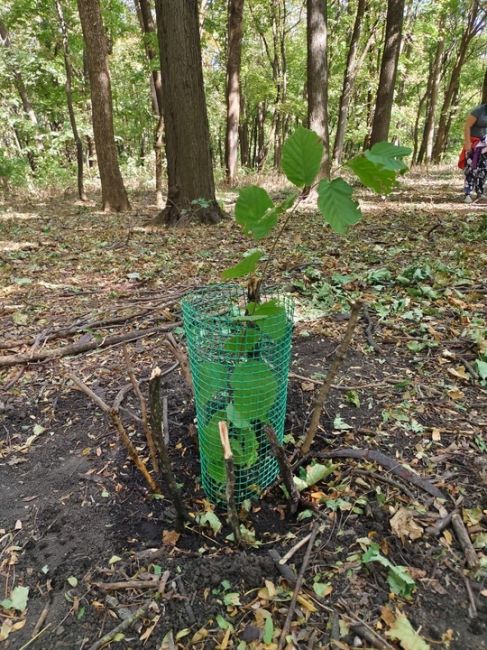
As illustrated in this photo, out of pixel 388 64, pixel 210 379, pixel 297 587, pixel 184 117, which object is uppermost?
pixel 388 64

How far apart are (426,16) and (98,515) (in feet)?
62.4

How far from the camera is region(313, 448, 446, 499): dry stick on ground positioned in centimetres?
164

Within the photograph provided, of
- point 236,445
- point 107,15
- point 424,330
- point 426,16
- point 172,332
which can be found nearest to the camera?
point 236,445

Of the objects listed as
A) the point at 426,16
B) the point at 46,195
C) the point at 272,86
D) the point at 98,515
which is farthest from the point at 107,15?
the point at 98,515

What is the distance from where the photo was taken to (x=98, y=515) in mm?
1665

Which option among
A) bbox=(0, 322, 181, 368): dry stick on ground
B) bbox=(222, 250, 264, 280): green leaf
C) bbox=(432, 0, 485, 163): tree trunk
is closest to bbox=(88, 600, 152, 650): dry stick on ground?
bbox=(222, 250, 264, 280): green leaf

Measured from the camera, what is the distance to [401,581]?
4.31 feet

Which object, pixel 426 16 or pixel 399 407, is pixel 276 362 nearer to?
pixel 399 407

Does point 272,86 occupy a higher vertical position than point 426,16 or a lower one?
lower

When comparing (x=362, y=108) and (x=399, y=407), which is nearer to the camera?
(x=399, y=407)

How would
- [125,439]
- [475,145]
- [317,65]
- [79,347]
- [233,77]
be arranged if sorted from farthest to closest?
[233,77]
[317,65]
[475,145]
[79,347]
[125,439]

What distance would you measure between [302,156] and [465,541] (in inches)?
56.0

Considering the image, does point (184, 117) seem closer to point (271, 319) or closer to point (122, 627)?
point (271, 319)

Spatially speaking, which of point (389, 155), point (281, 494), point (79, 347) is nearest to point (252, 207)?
point (389, 155)
